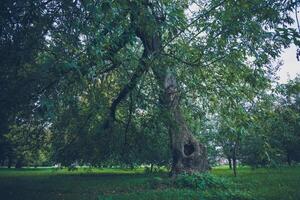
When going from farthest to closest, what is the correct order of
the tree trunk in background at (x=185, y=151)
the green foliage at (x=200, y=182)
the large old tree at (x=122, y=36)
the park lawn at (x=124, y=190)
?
the tree trunk in background at (x=185, y=151) → the green foliage at (x=200, y=182) → the park lawn at (x=124, y=190) → the large old tree at (x=122, y=36)

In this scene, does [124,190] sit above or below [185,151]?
below

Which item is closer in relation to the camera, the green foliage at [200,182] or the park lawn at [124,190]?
the park lawn at [124,190]

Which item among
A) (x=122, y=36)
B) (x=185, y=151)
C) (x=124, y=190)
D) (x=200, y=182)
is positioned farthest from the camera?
(x=185, y=151)

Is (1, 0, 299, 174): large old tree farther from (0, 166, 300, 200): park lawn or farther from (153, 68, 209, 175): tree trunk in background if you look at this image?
(153, 68, 209, 175): tree trunk in background

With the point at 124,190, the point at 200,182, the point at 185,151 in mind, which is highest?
the point at 185,151

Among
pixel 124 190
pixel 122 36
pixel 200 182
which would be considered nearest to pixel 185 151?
pixel 200 182

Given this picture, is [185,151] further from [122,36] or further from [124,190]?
[122,36]

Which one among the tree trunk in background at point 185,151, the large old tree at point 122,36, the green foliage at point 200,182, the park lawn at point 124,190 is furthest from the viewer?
the tree trunk in background at point 185,151

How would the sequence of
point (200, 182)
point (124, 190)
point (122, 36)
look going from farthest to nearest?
point (124, 190)
point (200, 182)
point (122, 36)

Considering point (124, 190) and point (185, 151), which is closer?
point (124, 190)

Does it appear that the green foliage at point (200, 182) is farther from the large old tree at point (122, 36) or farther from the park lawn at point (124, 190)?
the large old tree at point (122, 36)

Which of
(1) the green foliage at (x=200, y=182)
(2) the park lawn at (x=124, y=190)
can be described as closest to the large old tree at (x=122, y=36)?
(2) the park lawn at (x=124, y=190)

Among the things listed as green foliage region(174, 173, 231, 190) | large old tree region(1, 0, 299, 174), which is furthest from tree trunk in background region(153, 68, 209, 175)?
large old tree region(1, 0, 299, 174)

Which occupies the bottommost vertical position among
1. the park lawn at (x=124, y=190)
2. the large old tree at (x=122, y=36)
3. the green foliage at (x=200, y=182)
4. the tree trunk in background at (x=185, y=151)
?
the park lawn at (x=124, y=190)
